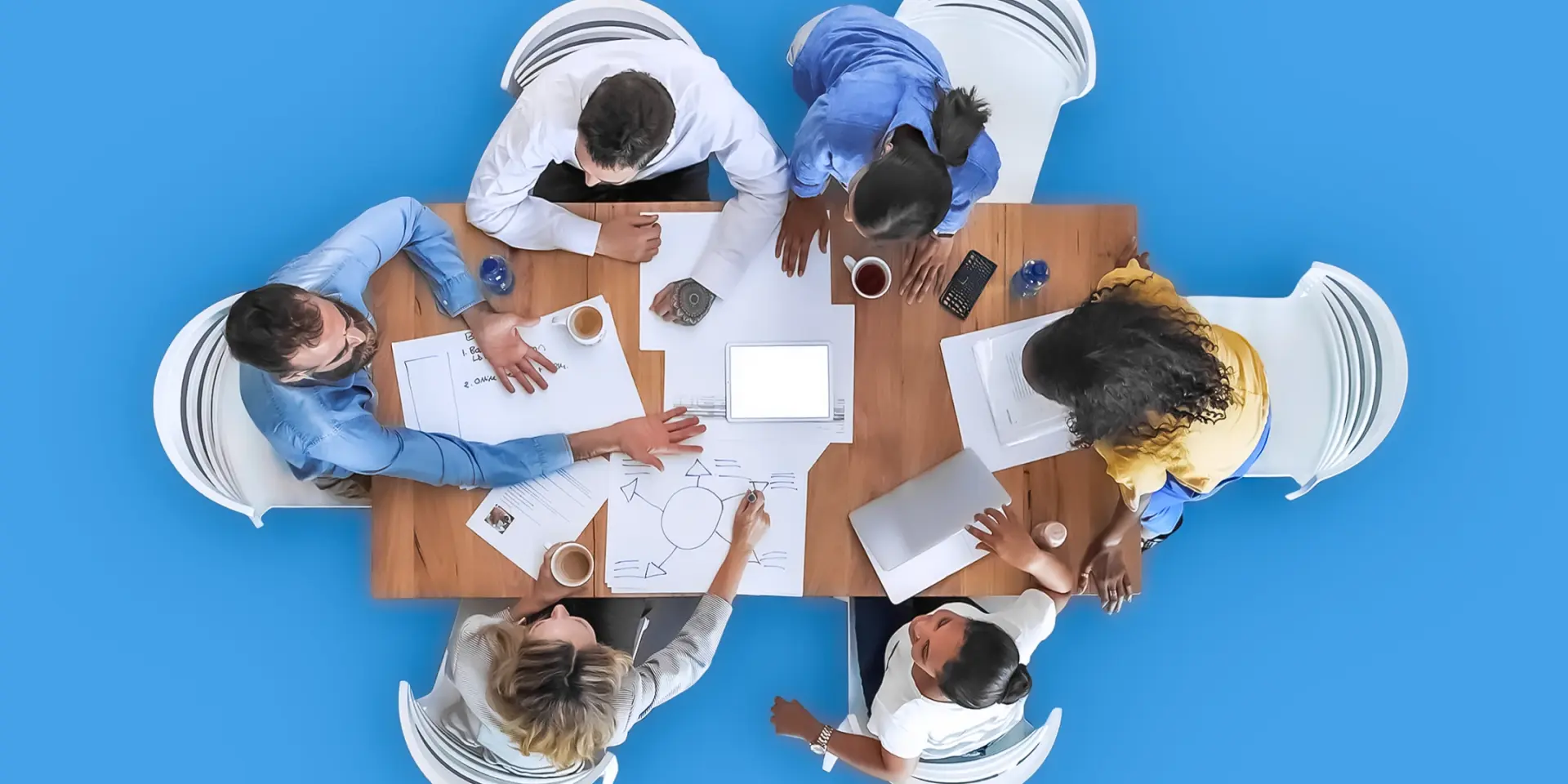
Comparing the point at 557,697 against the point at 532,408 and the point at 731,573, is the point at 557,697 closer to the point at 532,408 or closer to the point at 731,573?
the point at 731,573

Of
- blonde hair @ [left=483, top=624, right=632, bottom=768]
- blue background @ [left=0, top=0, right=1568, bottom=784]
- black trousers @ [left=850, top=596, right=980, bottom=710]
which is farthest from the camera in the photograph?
blue background @ [left=0, top=0, right=1568, bottom=784]

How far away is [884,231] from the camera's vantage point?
4.69ft

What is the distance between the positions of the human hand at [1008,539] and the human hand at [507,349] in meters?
0.85

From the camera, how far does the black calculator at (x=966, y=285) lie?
1.65m

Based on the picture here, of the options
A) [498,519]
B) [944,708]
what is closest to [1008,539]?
[944,708]

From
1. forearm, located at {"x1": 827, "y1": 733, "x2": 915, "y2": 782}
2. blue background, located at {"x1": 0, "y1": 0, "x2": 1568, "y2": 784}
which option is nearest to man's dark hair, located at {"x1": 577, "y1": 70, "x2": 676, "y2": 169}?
blue background, located at {"x1": 0, "y1": 0, "x2": 1568, "y2": 784}

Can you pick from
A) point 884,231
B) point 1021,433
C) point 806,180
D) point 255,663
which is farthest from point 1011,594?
point 255,663

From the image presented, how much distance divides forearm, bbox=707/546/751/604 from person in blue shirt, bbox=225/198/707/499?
0.69 feet

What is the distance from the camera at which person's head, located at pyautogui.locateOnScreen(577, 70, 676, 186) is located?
1.41 meters

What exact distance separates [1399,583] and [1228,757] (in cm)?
63

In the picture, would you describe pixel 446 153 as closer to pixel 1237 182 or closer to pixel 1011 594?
pixel 1011 594

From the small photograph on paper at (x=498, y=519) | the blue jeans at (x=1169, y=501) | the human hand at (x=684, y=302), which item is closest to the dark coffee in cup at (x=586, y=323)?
the human hand at (x=684, y=302)

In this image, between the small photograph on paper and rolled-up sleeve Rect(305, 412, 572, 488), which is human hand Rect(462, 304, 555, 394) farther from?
the small photograph on paper

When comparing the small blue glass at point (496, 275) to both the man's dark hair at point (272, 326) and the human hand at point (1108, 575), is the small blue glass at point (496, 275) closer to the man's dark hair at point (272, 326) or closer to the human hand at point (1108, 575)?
the man's dark hair at point (272, 326)
